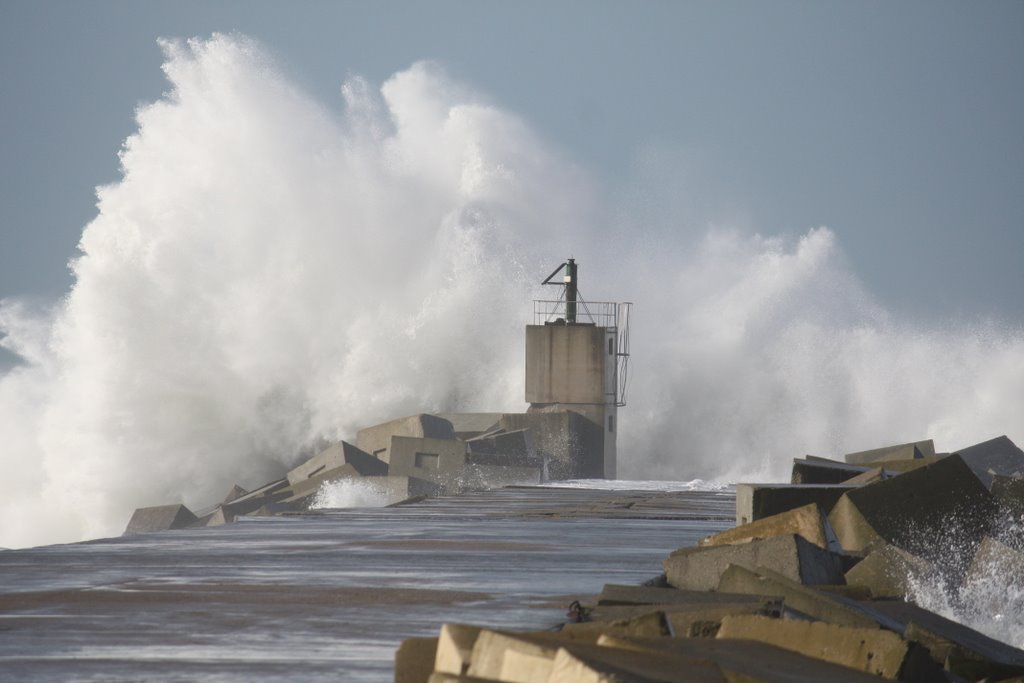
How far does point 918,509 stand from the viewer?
5.10m

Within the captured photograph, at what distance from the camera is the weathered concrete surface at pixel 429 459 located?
63.1ft

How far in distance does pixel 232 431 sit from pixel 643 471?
30.9 feet

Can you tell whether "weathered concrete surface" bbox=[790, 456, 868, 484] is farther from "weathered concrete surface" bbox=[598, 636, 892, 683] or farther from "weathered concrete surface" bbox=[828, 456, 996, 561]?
"weathered concrete surface" bbox=[598, 636, 892, 683]

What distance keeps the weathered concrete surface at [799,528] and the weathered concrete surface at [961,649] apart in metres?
0.80

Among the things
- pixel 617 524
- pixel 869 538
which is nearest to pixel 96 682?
pixel 869 538

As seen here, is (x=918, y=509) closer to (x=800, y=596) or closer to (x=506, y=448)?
(x=800, y=596)

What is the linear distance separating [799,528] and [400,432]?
1790 centimetres

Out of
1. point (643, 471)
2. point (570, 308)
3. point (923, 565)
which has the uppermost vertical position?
point (570, 308)

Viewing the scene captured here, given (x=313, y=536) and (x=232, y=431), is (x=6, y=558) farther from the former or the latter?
(x=232, y=431)

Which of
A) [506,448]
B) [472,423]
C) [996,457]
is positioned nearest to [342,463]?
[506,448]

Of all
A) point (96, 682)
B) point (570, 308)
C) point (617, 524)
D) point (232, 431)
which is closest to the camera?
point (96, 682)

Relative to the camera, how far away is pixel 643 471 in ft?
113

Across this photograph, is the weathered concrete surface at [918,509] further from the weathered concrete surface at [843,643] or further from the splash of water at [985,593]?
the weathered concrete surface at [843,643]

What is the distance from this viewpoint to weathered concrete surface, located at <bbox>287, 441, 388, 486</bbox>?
19.7 m
